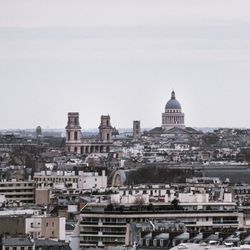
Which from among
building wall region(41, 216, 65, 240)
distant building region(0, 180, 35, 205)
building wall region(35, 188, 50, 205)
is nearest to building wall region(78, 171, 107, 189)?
distant building region(0, 180, 35, 205)

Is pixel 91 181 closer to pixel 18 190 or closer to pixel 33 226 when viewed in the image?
pixel 18 190

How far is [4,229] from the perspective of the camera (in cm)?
7762

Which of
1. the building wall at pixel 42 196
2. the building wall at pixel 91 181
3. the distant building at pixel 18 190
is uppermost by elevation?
the building wall at pixel 91 181

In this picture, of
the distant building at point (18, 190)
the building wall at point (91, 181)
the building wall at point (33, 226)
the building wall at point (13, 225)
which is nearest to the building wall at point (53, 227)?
the building wall at point (33, 226)

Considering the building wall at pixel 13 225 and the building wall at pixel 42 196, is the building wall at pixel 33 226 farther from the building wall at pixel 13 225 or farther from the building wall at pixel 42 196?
the building wall at pixel 42 196

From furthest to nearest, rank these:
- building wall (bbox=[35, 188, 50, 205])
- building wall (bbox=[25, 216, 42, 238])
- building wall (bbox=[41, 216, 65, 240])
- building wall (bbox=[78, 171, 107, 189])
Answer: building wall (bbox=[78, 171, 107, 189])
building wall (bbox=[35, 188, 50, 205])
building wall (bbox=[25, 216, 42, 238])
building wall (bbox=[41, 216, 65, 240])

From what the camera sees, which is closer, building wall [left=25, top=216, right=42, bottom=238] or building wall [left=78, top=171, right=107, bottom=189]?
building wall [left=25, top=216, right=42, bottom=238]

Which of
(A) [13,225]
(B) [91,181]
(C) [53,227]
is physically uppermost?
(B) [91,181]

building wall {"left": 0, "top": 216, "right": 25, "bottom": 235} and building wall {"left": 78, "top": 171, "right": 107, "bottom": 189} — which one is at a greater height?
building wall {"left": 78, "top": 171, "right": 107, "bottom": 189}

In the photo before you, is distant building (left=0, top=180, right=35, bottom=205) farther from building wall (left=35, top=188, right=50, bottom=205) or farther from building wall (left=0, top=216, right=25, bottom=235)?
building wall (left=0, top=216, right=25, bottom=235)

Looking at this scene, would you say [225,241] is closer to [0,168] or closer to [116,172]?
[116,172]

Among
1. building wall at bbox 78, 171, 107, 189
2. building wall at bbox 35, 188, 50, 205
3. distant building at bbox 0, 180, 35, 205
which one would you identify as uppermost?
building wall at bbox 78, 171, 107, 189

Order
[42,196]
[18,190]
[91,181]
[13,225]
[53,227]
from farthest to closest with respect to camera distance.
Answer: [91,181], [18,190], [42,196], [13,225], [53,227]

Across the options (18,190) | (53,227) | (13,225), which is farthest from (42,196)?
(53,227)
